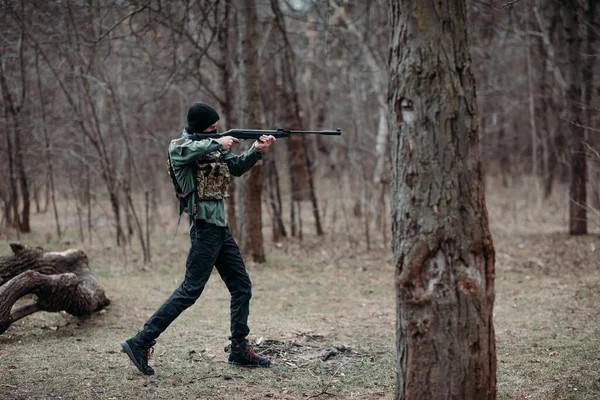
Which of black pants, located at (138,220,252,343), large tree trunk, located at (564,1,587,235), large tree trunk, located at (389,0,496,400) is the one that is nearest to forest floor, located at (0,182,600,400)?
Answer: black pants, located at (138,220,252,343)

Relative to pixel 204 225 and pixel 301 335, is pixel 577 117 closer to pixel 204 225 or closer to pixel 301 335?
pixel 301 335

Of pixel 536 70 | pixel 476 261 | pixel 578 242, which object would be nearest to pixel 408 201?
pixel 476 261

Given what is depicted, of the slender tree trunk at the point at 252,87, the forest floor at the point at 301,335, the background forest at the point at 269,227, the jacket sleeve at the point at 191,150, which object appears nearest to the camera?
the forest floor at the point at 301,335

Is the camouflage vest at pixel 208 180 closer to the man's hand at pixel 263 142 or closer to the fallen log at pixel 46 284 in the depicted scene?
the man's hand at pixel 263 142

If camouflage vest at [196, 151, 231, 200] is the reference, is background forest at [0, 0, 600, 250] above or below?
above

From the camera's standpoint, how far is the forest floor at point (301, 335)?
4551 millimetres

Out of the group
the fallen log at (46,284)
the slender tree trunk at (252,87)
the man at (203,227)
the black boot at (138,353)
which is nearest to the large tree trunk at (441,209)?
the man at (203,227)

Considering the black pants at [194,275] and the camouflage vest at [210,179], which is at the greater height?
the camouflage vest at [210,179]

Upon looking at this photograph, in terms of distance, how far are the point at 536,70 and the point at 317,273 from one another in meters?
12.4

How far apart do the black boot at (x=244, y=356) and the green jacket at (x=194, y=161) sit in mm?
1048

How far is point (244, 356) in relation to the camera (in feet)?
16.7

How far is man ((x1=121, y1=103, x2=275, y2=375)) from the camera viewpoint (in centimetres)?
476

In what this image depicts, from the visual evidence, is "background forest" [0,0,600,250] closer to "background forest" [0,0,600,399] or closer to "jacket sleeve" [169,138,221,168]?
"background forest" [0,0,600,399]

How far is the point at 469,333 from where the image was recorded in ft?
10.7
